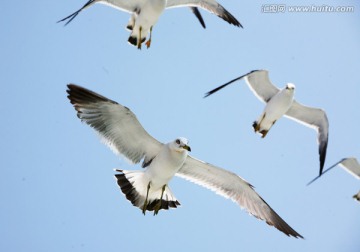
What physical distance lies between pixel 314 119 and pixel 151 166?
4.73 metres

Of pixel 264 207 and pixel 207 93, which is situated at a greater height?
pixel 207 93

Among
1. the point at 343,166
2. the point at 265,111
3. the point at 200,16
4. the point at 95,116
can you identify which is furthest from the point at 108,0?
the point at 343,166

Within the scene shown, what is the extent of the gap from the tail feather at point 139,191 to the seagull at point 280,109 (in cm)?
307

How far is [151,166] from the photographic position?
7.81 metres

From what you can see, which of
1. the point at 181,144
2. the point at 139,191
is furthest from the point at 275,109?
the point at 181,144

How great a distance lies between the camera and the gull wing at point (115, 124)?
22.9 ft

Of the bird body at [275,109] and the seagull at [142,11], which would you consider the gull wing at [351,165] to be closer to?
the bird body at [275,109]

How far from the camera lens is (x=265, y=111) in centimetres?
1098

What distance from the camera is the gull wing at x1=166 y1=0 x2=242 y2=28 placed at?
36.3 ft

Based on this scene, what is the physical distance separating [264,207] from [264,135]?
275 cm

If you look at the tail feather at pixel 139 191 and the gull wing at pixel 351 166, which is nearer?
the tail feather at pixel 139 191

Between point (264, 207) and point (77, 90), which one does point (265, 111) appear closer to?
point (264, 207)

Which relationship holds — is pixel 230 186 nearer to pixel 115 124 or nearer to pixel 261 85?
pixel 115 124

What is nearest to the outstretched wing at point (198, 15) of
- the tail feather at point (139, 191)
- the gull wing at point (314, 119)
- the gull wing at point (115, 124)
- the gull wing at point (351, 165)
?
the gull wing at point (314, 119)
